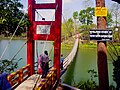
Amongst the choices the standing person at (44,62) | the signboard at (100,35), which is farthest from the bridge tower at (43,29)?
the signboard at (100,35)

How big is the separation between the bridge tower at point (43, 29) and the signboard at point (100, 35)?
393 centimetres

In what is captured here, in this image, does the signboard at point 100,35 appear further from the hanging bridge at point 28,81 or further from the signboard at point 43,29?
the signboard at point 43,29

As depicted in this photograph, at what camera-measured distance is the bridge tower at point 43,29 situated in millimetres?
9141

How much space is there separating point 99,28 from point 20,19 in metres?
2.06

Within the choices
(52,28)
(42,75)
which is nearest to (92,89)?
(42,75)

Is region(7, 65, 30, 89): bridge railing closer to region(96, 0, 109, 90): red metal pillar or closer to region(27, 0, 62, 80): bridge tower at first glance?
region(27, 0, 62, 80): bridge tower

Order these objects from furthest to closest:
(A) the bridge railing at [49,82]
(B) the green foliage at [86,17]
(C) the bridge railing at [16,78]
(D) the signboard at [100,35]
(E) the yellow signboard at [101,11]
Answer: (B) the green foliage at [86,17]
(C) the bridge railing at [16,78]
(A) the bridge railing at [49,82]
(E) the yellow signboard at [101,11]
(D) the signboard at [100,35]

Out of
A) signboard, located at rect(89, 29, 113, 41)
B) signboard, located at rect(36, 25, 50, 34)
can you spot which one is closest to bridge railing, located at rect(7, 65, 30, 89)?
signboard, located at rect(36, 25, 50, 34)

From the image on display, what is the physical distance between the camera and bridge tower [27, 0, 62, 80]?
360 inches

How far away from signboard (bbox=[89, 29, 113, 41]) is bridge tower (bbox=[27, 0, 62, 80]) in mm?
3930

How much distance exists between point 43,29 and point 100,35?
444cm

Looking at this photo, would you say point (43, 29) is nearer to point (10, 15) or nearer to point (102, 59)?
point (10, 15)

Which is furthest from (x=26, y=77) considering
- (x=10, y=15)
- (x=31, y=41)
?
(x=10, y=15)

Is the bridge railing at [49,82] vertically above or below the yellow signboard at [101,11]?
below
